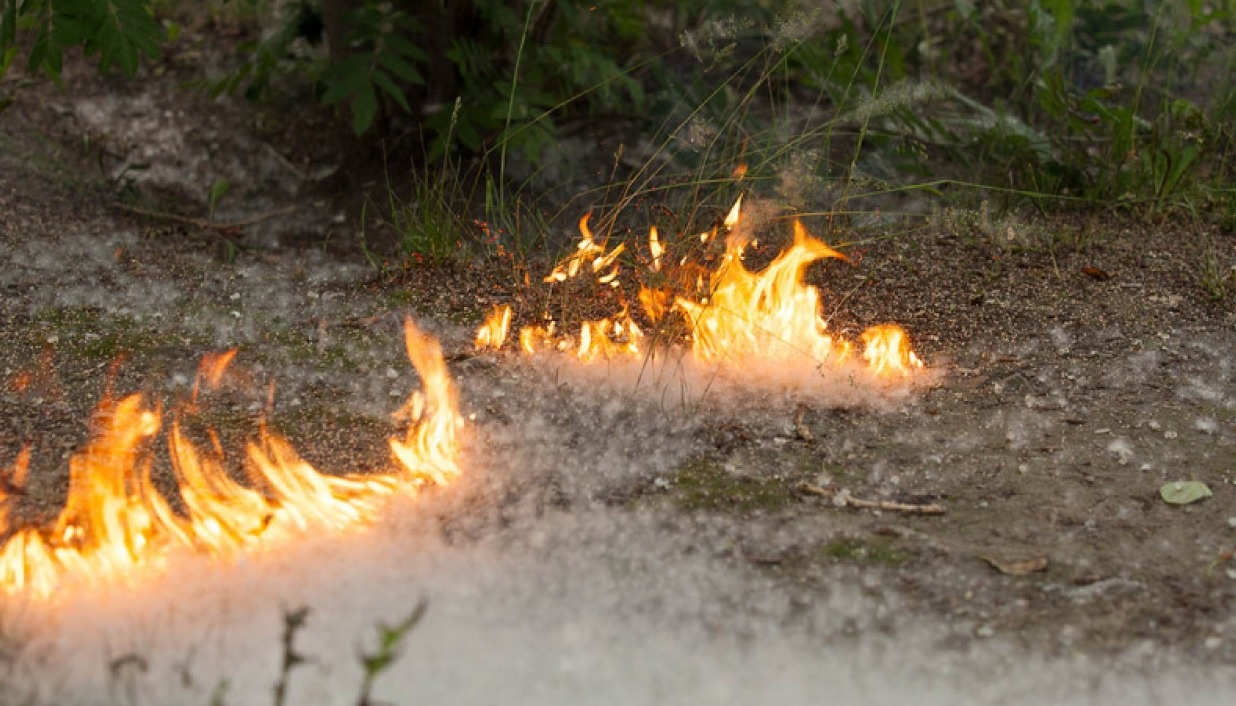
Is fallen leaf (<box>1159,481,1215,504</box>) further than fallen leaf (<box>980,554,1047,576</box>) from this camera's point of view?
Yes

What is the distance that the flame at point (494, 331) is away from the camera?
3398 millimetres

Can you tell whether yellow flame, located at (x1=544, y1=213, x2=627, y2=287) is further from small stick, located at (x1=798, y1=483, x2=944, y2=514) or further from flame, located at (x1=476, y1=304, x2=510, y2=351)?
small stick, located at (x1=798, y1=483, x2=944, y2=514)

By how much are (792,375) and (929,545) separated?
74cm

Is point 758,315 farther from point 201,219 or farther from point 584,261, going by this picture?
point 201,219

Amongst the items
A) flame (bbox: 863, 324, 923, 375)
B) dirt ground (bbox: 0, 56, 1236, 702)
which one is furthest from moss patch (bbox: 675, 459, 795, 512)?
flame (bbox: 863, 324, 923, 375)

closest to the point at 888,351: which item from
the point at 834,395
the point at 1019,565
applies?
the point at 834,395

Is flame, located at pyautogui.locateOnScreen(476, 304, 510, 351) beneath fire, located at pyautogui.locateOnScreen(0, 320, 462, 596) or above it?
above

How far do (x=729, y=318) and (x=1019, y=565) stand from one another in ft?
3.53

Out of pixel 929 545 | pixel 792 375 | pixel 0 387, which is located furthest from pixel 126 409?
pixel 929 545

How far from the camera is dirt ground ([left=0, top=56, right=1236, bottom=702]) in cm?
253

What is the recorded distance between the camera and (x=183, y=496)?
2715 millimetres

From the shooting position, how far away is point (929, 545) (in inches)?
102

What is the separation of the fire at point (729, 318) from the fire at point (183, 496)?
1.49 ft

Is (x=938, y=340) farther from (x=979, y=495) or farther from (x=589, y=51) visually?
(x=589, y=51)
